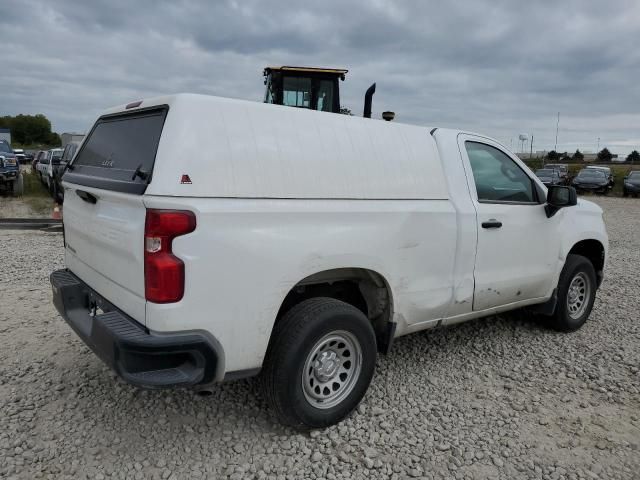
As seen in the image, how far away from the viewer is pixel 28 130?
112125 mm

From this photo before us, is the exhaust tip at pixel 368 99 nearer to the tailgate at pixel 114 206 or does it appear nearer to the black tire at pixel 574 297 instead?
the black tire at pixel 574 297

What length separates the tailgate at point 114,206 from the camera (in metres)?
2.63

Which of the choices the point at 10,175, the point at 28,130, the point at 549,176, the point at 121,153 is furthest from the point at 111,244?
the point at 28,130

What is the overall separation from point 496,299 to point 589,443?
4.28 feet

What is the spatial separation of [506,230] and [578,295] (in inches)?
65.3

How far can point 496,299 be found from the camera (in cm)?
419

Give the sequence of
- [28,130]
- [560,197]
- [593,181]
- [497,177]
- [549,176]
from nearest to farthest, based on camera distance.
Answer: [497,177], [560,197], [593,181], [549,176], [28,130]

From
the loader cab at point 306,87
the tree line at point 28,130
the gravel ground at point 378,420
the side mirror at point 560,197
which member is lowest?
the gravel ground at point 378,420

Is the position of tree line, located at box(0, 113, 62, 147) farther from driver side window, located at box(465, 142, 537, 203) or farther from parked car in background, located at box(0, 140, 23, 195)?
driver side window, located at box(465, 142, 537, 203)

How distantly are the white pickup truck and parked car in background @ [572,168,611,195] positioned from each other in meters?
27.8

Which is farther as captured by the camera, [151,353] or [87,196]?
[87,196]

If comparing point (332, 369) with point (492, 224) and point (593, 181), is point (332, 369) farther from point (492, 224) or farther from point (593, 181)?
point (593, 181)

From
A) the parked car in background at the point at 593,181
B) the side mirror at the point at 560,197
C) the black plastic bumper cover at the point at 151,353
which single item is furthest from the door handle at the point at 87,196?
the parked car in background at the point at 593,181

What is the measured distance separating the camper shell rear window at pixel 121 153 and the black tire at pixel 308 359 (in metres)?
1.14
